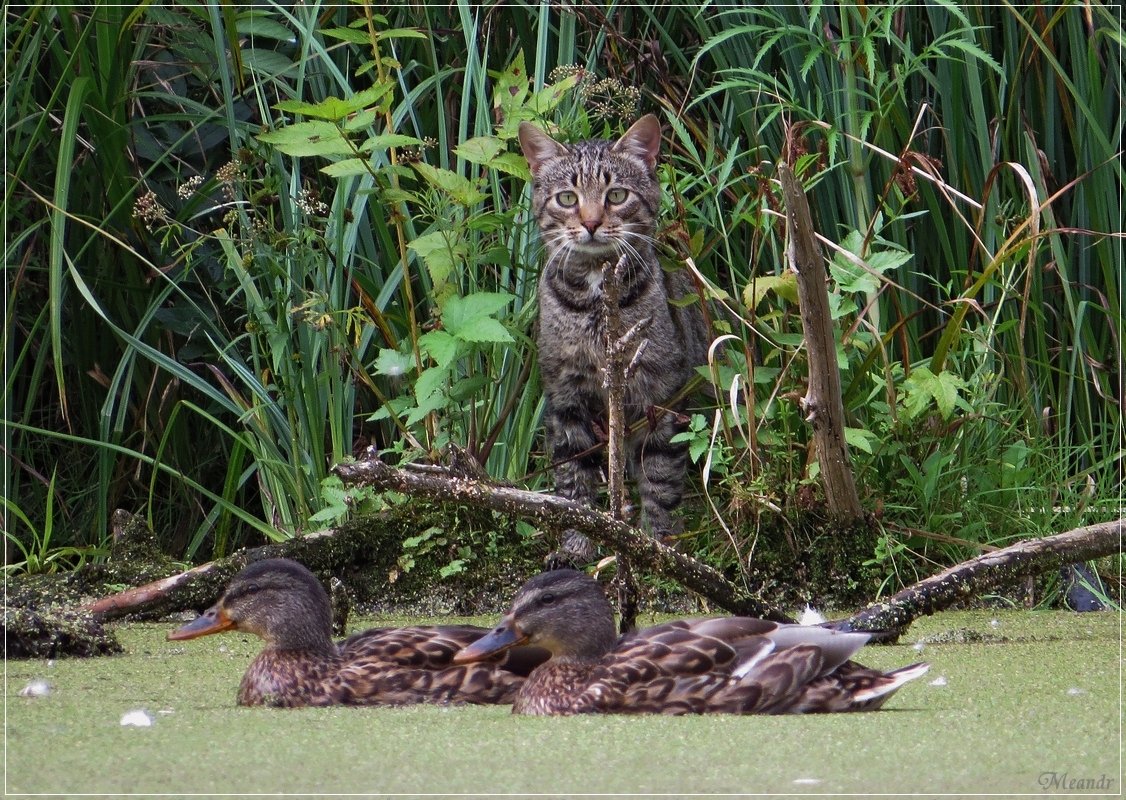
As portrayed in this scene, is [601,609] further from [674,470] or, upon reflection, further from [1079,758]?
[674,470]

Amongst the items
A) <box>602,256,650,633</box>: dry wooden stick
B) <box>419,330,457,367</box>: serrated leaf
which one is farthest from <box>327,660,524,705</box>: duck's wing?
<box>419,330,457,367</box>: serrated leaf

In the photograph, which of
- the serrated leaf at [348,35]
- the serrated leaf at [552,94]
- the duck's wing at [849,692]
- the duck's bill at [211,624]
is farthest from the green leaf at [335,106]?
the duck's wing at [849,692]

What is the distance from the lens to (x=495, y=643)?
10.4 feet

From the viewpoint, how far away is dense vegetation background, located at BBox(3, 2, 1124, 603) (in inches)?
182

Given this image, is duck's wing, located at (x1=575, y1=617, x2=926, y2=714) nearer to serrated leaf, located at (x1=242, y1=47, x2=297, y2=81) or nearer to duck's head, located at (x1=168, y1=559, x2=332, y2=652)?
duck's head, located at (x1=168, y1=559, x2=332, y2=652)

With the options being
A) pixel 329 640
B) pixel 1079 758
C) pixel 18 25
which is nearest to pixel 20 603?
pixel 329 640

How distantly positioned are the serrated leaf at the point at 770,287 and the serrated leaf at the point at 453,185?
940mm

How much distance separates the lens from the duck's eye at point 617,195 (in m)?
5.46

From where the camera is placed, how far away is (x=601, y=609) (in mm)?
3229

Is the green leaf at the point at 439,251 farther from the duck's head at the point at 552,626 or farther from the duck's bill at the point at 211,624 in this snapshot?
the duck's head at the point at 552,626

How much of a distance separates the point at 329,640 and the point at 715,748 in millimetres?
1220

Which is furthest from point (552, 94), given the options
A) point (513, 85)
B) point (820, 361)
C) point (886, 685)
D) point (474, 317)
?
point (886, 685)

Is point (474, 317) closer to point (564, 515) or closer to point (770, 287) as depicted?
point (770, 287)

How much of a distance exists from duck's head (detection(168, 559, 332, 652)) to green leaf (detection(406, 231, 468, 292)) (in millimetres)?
1599
